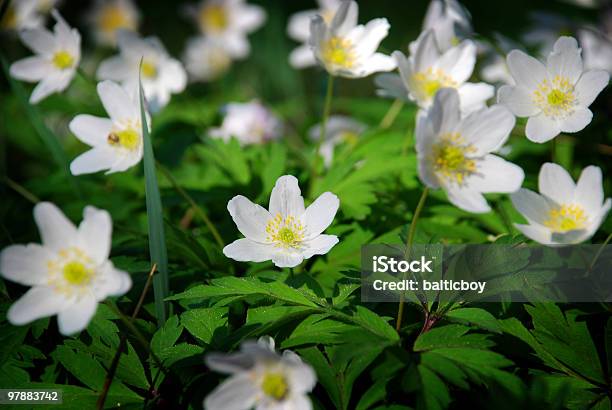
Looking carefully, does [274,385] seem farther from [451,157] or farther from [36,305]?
[451,157]

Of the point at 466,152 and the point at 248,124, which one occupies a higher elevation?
the point at 466,152

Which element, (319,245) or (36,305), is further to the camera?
(319,245)

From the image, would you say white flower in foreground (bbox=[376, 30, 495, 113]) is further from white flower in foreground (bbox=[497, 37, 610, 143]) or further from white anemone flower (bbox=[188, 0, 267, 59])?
white anemone flower (bbox=[188, 0, 267, 59])

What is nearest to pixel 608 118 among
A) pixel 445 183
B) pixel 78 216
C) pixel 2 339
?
pixel 445 183

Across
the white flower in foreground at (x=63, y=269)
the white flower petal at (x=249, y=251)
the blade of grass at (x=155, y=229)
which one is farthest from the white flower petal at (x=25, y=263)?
the white flower petal at (x=249, y=251)

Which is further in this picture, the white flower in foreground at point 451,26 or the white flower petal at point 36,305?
the white flower in foreground at point 451,26

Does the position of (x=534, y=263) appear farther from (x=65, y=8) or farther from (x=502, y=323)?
(x=65, y=8)

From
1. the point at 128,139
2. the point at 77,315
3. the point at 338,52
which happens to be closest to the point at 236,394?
the point at 77,315

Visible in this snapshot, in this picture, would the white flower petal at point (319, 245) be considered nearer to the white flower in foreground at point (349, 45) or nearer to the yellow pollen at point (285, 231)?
the yellow pollen at point (285, 231)
